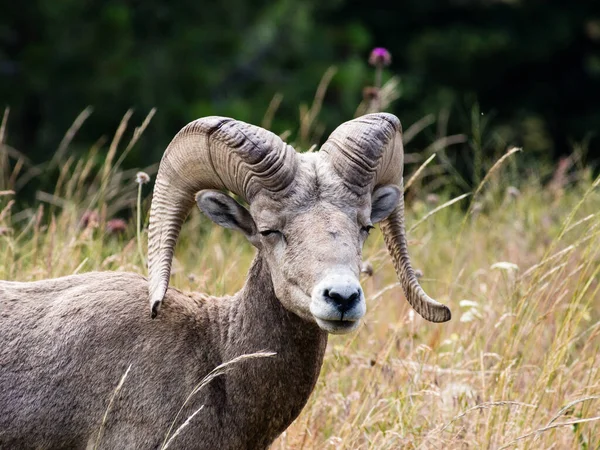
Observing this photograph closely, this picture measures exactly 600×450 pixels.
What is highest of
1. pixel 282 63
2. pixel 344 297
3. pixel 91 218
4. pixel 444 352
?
pixel 344 297

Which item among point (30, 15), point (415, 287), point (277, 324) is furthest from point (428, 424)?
point (30, 15)

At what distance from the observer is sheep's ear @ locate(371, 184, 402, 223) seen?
17.8 feet

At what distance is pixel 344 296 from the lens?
14.8 feet

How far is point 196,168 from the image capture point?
529 cm

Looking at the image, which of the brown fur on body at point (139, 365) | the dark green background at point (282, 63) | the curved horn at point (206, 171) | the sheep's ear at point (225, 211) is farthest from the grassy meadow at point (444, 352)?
the dark green background at point (282, 63)

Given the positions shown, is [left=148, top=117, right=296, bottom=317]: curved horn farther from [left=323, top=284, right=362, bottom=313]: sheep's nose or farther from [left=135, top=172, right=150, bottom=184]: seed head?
[left=135, top=172, right=150, bottom=184]: seed head

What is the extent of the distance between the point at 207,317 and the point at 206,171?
74 centimetres

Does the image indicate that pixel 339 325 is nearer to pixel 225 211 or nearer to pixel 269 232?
pixel 269 232

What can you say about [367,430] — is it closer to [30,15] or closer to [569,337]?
[569,337]

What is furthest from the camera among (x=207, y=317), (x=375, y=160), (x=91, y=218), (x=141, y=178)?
(x=91, y=218)

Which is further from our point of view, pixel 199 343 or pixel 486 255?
pixel 486 255

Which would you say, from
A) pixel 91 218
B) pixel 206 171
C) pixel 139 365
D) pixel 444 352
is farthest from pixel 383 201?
pixel 91 218

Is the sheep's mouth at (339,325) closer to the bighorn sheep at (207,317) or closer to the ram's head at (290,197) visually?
the ram's head at (290,197)

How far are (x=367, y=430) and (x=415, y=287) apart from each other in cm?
92
